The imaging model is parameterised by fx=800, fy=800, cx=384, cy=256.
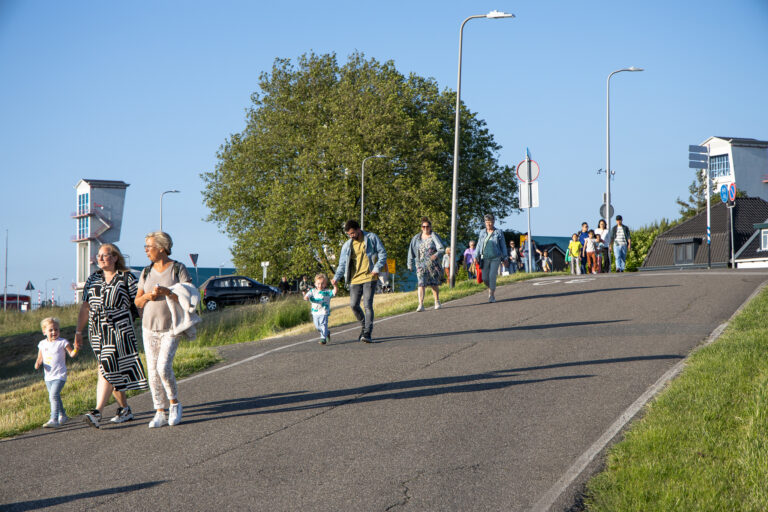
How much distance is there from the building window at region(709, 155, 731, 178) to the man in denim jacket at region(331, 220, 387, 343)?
82.3 m

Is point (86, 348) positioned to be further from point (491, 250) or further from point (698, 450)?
point (698, 450)

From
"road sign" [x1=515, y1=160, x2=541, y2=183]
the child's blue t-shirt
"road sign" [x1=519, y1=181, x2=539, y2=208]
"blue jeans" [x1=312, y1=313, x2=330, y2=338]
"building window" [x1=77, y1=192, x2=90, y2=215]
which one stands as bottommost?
"blue jeans" [x1=312, y1=313, x2=330, y2=338]

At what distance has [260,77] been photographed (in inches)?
1689

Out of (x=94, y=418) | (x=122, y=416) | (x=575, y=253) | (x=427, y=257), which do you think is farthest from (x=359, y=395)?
(x=575, y=253)

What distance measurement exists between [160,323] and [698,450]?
481 centimetres

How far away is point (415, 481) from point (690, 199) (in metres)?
77.9

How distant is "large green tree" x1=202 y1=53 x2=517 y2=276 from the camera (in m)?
38.0

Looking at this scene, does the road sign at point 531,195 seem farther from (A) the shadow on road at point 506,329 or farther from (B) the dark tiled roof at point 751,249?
(B) the dark tiled roof at point 751,249

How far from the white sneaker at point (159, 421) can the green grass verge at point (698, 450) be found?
4.20 metres

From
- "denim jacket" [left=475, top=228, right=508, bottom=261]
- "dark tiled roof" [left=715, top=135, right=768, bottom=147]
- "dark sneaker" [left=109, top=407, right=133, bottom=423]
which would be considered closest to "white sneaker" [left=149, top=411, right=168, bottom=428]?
"dark sneaker" [left=109, top=407, right=133, bottom=423]

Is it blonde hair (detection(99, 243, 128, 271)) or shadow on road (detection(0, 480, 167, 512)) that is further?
blonde hair (detection(99, 243, 128, 271))

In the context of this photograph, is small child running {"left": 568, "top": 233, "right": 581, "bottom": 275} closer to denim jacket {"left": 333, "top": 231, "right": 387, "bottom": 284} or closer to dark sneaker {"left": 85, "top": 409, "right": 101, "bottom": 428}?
denim jacket {"left": 333, "top": 231, "right": 387, "bottom": 284}

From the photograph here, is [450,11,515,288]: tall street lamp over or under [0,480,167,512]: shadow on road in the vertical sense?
over

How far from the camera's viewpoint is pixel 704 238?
56.7 m
